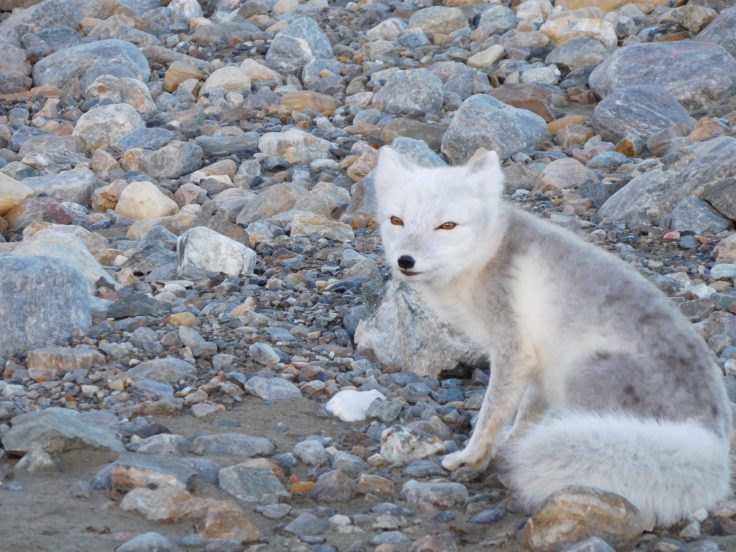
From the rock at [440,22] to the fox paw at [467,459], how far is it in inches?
422

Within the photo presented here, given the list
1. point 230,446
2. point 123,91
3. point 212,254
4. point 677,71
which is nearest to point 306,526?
point 230,446

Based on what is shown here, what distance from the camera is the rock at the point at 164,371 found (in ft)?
16.9

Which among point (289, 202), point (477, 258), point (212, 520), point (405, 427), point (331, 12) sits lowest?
point (331, 12)

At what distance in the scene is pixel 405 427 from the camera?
4.60m

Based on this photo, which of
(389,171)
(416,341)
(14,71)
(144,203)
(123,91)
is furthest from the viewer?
(14,71)

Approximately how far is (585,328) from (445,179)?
3.21ft

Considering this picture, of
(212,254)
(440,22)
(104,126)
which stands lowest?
(440,22)

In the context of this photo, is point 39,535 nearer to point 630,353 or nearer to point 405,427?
point 405,427

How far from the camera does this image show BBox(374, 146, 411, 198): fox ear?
4.81 metres

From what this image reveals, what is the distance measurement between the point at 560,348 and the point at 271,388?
157 cm

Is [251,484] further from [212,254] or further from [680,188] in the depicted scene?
[680,188]

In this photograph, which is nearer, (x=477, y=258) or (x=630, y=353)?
(x=630, y=353)

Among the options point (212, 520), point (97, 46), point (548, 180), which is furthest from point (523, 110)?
point (212, 520)

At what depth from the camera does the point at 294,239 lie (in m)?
7.80
